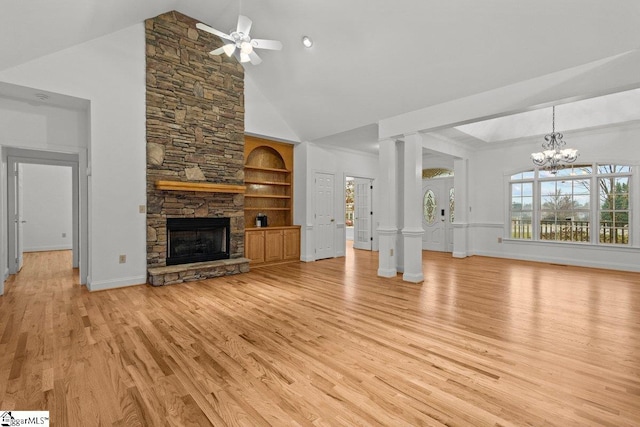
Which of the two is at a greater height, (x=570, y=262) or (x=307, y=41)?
(x=307, y=41)

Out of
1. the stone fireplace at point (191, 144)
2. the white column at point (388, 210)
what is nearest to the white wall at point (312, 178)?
the stone fireplace at point (191, 144)

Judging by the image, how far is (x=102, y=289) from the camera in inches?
184

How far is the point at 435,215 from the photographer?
944 cm

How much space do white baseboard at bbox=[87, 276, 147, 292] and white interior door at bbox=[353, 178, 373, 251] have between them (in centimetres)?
633

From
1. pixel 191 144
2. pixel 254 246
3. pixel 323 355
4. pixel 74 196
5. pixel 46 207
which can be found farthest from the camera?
pixel 46 207

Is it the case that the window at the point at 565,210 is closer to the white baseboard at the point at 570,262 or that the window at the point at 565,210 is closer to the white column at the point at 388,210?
the white baseboard at the point at 570,262

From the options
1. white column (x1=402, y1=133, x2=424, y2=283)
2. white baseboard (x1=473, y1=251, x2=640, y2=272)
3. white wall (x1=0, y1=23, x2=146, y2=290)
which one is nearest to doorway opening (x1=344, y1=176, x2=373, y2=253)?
white baseboard (x1=473, y1=251, x2=640, y2=272)

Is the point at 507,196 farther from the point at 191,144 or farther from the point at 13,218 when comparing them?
the point at 13,218

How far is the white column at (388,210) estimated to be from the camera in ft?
18.4

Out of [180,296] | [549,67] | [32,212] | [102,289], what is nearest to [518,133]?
[549,67]

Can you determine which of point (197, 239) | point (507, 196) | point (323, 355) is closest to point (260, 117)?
point (197, 239)

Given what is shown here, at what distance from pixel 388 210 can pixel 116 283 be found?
4.64 m

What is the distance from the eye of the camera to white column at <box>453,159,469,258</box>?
8164 millimetres

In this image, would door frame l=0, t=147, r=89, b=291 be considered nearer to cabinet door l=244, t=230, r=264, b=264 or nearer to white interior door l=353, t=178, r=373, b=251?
cabinet door l=244, t=230, r=264, b=264
